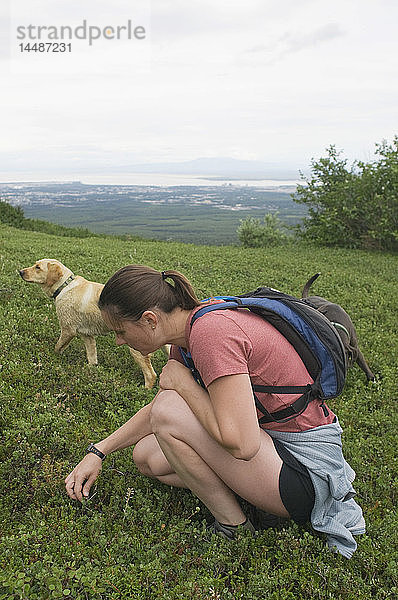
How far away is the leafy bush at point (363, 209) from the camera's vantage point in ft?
61.9

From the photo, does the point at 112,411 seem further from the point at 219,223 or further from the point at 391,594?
the point at 219,223

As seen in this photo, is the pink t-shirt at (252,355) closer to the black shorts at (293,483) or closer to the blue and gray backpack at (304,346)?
the blue and gray backpack at (304,346)

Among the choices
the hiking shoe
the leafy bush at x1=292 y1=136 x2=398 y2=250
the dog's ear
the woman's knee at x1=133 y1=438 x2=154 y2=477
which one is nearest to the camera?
the hiking shoe

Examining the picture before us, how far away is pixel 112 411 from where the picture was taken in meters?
5.43

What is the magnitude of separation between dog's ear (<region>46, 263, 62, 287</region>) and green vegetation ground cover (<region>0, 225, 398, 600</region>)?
2.78ft

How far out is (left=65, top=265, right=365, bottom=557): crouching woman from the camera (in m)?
3.09

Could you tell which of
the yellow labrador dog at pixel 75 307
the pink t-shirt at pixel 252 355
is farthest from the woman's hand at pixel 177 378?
the yellow labrador dog at pixel 75 307

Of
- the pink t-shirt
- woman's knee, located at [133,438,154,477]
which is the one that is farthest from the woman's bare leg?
woman's knee, located at [133,438,154,477]

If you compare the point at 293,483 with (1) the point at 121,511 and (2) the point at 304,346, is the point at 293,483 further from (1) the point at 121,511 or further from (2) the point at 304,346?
Result: (1) the point at 121,511

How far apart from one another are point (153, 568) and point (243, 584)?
1.94 ft

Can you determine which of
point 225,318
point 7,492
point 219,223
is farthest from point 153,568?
point 219,223

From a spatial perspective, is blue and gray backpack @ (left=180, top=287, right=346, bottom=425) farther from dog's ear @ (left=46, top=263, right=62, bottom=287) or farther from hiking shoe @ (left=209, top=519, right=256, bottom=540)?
dog's ear @ (left=46, top=263, right=62, bottom=287)

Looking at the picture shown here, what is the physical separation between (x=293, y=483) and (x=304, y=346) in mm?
904

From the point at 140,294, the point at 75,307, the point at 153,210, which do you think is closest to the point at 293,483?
the point at 140,294
